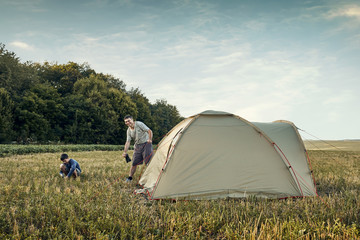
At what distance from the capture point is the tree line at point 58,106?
109ft

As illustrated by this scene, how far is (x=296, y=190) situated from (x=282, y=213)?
199 cm

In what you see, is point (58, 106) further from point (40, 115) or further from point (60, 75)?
point (60, 75)

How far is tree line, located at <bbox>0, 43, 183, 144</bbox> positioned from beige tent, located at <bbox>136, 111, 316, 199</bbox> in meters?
30.5

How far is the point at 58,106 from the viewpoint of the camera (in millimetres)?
38219

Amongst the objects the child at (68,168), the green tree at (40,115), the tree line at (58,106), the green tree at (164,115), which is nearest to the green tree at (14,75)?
the tree line at (58,106)

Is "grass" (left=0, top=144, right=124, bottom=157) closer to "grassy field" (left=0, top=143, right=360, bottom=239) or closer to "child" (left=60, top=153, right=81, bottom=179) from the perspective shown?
"child" (left=60, top=153, right=81, bottom=179)

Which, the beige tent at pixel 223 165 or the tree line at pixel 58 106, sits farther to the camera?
the tree line at pixel 58 106

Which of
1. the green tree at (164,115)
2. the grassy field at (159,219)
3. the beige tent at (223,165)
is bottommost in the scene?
the grassy field at (159,219)

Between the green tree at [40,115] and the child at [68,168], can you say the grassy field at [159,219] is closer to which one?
the child at [68,168]

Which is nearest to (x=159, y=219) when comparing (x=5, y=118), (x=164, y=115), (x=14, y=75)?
(x=5, y=118)

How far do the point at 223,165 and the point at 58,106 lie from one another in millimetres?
36959

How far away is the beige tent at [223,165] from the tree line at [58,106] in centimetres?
3047

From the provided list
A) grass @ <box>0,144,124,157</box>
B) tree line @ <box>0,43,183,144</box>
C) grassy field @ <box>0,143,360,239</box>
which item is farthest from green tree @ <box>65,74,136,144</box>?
grassy field @ <box>0,143,360,239</box>

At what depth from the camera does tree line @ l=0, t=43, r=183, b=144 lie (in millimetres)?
33219
